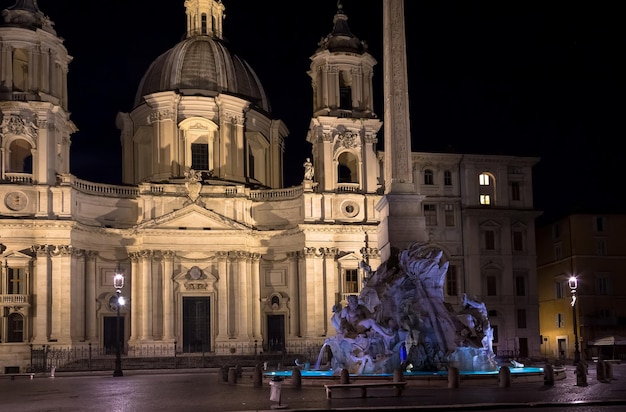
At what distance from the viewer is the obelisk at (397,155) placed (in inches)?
1355

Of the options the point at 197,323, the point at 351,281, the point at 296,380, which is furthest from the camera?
the point at 351,281

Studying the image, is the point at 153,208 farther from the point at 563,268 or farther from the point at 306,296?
the point at 563,268

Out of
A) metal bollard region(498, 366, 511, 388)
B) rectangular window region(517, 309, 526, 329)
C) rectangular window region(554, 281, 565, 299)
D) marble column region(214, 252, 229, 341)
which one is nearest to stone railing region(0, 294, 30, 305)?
marble column region(214, 252, 229, 341)

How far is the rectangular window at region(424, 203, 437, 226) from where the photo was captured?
6562cm

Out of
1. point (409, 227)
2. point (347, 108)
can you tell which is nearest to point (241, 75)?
point (347, 108)

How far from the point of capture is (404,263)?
32969mm

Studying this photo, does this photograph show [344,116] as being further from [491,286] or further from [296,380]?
[296,380]

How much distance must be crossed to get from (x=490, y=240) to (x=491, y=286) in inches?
129

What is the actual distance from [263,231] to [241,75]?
46.9 feet

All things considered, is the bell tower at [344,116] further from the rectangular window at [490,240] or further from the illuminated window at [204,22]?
the illuminated window at [204,22]

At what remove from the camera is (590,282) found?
67.9 m

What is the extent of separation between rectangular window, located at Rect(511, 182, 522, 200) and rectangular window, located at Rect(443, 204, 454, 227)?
4.84 metres

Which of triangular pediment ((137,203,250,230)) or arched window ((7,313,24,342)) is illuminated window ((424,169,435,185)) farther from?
arched window ((7,313,24,342))

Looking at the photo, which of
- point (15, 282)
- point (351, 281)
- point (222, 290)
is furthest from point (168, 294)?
point (351, 281)
